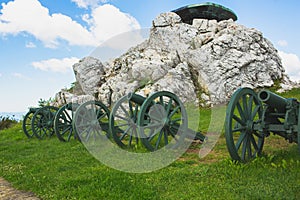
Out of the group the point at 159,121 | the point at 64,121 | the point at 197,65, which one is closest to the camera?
the point at 159,121

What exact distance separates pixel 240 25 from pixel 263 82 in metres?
4.73

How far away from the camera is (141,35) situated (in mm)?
7891

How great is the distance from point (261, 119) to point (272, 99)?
0.55 m

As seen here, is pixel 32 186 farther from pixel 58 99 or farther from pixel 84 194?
pixel 58 99

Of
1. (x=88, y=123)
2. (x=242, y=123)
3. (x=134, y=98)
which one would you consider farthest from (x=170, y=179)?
(x=88, y=123)

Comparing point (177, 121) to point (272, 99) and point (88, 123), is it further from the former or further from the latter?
point (88, 123)

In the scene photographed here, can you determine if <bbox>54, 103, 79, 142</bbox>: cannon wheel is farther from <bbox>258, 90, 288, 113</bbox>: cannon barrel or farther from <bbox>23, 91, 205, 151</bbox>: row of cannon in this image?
<bbox>258, 90, 288, 113</bbox>: cannon barrel

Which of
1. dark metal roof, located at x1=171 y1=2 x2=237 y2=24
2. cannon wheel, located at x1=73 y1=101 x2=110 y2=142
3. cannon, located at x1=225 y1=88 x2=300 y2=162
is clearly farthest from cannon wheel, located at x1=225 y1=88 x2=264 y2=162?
dark metal roof, located at x1=171 y1=2 x2=237 y2=24

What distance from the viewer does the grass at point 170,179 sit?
4.73 meters

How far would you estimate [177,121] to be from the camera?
861 cm

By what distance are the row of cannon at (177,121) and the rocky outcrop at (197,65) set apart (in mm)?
7382

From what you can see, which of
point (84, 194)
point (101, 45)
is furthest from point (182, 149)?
point (84, 194)

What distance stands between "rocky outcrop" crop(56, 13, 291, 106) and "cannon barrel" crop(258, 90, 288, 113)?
426 inches

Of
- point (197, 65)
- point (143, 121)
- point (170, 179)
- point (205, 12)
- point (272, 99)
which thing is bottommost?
A: point (170, 179)
